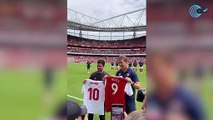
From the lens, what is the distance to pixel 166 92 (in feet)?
7.76

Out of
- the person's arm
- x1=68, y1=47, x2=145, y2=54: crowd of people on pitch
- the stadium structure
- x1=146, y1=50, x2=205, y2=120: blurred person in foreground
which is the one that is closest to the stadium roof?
the stadium structure

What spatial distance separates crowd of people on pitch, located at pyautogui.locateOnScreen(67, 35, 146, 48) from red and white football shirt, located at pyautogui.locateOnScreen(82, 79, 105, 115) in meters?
0.31

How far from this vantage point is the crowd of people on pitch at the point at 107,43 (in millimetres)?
2438

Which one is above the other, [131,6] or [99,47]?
[131,6]

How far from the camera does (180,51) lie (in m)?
2.41

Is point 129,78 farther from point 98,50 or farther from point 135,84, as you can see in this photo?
point 98,50

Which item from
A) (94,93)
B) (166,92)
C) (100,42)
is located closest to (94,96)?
(94,93)

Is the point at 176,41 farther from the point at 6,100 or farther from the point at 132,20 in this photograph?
the point at 6,100

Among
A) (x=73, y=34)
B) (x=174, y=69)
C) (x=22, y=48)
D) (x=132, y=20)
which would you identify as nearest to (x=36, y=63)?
(x=22, y=48)

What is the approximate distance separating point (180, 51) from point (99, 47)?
2.13ft

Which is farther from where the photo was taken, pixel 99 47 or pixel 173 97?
pixel 99 47

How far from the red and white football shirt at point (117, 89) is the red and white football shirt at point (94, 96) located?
6 centimetres

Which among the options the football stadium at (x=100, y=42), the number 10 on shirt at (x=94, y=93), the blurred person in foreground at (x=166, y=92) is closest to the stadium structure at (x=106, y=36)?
the football stadium at (x=100, y=42)

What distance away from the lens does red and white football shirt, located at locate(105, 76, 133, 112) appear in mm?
2547
